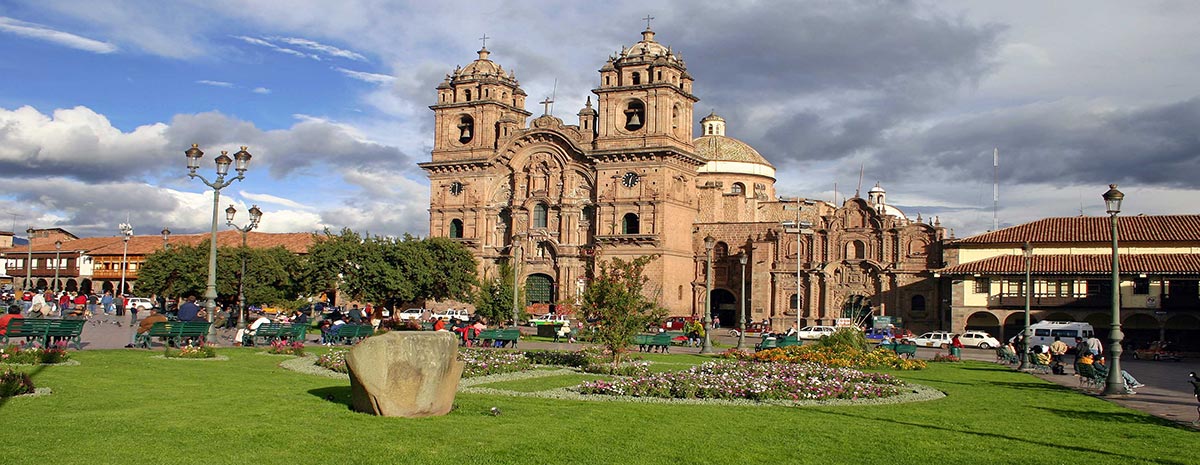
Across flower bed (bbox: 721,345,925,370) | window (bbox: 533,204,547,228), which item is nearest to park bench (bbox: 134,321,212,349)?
flower bed (bbox: 721,345,925,370)

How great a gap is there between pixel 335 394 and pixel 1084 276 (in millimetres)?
44426

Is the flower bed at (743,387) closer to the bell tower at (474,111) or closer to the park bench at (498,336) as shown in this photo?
the park bench at (498,336)

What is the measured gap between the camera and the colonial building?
4788 centimetres

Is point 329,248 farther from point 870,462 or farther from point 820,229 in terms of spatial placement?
point 870,462

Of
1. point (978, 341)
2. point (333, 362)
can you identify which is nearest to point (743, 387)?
point (333, 362)

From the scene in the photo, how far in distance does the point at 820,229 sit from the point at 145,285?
3722 cm

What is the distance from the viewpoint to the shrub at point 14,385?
42.7 ft

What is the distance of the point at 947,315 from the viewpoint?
55719 mm

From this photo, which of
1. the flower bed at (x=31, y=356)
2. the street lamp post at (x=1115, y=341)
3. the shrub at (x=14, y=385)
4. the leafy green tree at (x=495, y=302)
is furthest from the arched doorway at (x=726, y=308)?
the shrub at (x=14, y=385)

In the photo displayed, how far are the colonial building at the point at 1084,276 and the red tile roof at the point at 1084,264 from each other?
4 centimetres

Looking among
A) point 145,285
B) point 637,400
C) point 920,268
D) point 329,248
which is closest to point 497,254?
point 329,248

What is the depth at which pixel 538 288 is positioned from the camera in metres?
62.5

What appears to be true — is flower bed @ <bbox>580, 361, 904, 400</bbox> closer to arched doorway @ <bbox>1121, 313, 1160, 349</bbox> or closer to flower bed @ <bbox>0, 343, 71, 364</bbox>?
flower bed @ <bbox>0, 343, 71, 364</bbox>

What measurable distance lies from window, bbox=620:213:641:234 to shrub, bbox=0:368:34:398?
47.0m
